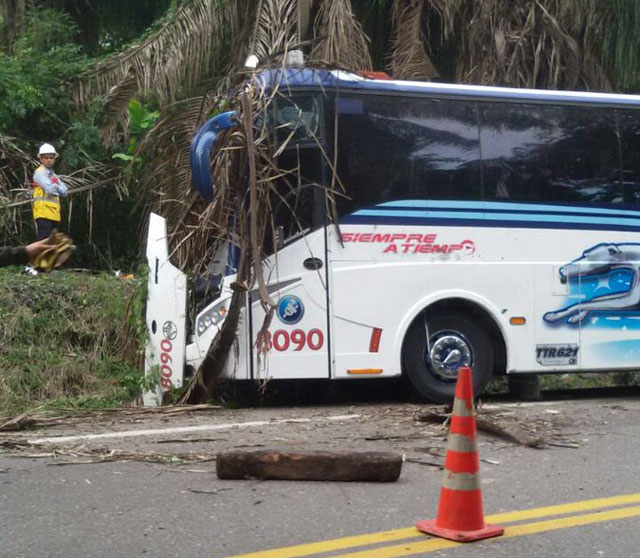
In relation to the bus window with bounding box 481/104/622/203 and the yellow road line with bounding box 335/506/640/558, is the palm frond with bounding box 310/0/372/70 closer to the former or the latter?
the bus window with bounding box 481/104/622/203

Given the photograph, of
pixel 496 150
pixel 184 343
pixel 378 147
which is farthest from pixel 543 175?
pixel 184 343

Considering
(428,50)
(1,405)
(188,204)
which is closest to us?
(1,405)

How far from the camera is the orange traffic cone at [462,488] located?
5230 millimetres

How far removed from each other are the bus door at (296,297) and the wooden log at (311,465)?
2878 millimetres

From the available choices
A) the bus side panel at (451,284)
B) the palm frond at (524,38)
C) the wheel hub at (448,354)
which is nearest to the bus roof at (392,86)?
the bus side panel at (451,284)

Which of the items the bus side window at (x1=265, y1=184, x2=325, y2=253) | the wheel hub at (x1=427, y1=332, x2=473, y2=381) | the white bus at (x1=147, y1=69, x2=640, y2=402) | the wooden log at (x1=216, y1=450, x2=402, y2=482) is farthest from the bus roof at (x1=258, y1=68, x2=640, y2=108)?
Result: the wooden log at (x1=216, y1=450, x2=402, y2=482)

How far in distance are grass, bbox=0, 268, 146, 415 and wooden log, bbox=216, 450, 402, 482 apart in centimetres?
345

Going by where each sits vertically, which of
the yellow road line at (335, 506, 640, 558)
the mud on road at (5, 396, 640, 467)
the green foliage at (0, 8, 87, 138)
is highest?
the green foliage at (0, 8, 87, 138)

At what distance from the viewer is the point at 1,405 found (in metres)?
9.38

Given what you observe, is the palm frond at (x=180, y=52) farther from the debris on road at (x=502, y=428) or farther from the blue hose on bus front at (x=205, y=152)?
the debris on road at (x=502, y=428)

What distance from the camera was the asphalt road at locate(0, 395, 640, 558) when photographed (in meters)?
5.25

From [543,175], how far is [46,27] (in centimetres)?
980

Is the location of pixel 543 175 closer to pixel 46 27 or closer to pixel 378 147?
pixel 378 147

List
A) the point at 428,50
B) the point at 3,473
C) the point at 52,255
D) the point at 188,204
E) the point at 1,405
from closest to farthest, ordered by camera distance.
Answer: the point at 52,255, the point at 3,473, the point at 1,405, the point at 188,204, the point at 428,50
